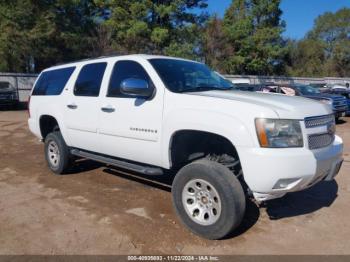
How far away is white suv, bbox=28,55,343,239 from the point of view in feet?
11.2

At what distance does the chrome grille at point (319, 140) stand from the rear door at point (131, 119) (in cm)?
165

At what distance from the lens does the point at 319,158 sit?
3568 mm

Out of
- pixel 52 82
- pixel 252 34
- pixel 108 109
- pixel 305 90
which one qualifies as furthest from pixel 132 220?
pixel 252 34

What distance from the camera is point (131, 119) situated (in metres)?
4.45

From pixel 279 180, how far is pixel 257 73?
39.0m

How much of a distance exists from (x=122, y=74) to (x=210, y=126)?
176 cm

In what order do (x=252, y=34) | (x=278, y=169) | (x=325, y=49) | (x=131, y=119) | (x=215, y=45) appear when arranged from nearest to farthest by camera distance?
1. (x=278, y=169)
2. (x=131, y=119)
3. (x=215, y=45)
4. (x=252, y=34)
5. (x=325, y=49)

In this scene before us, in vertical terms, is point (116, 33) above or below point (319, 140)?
above

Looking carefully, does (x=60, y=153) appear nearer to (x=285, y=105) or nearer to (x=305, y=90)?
(x=285, y=105)

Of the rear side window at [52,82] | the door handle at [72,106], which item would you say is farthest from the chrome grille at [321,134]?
the rear side window at [52,82]

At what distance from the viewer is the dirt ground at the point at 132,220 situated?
3652mm

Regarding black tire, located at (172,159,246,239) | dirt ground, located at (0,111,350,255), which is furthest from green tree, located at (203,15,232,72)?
black tire, located at (172,159,246,239)

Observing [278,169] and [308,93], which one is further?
[308,93]

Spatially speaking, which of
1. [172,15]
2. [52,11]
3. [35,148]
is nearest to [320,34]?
[172,15]
